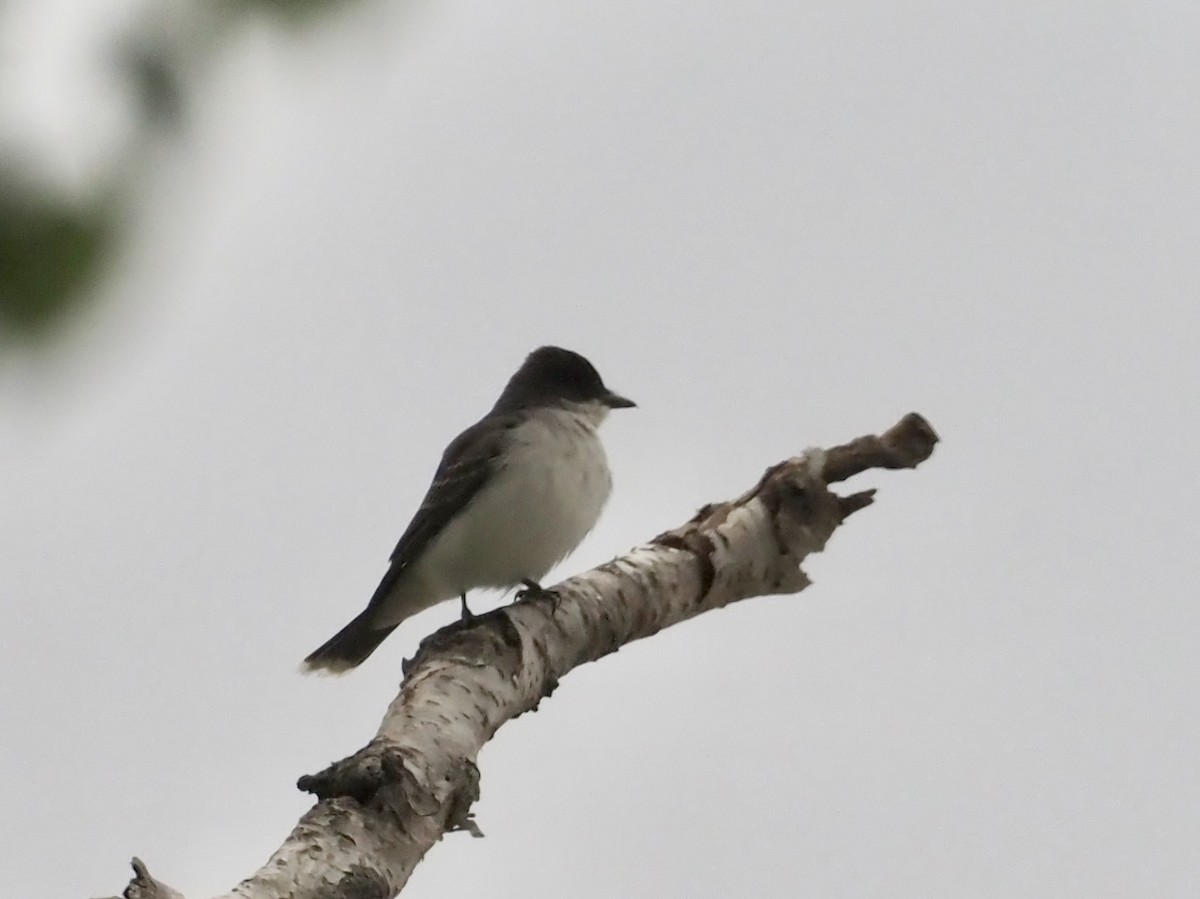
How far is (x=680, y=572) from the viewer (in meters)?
7.05

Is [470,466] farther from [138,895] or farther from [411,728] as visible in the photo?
[138,895]

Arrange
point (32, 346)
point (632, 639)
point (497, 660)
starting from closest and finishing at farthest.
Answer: point (32, 346) < point (497, 660) < point (632, 639)

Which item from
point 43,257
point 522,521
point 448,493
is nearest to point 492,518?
point 522,521

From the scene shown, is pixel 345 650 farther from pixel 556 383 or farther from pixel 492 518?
pixel 556 383

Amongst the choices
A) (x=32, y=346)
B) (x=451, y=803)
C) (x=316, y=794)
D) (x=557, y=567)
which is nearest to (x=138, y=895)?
(x=316, y=794)

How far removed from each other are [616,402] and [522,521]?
1.79m

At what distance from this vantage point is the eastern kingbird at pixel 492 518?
8102 millimetres

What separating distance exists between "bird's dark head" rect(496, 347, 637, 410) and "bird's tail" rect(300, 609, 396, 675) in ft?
5.79

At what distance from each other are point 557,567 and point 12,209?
7274mm

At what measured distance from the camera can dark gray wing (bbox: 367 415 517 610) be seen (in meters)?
8.38

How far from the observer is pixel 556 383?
969 cm

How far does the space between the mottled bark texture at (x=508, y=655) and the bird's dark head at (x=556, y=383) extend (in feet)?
7.11

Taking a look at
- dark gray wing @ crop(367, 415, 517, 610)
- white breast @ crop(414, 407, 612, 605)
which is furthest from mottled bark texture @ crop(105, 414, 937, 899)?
dark gray wing @ crop(367, 415, 517, 610)

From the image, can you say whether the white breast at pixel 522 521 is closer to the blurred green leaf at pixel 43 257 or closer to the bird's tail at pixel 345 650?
the bird's tail at pixel 345 650
